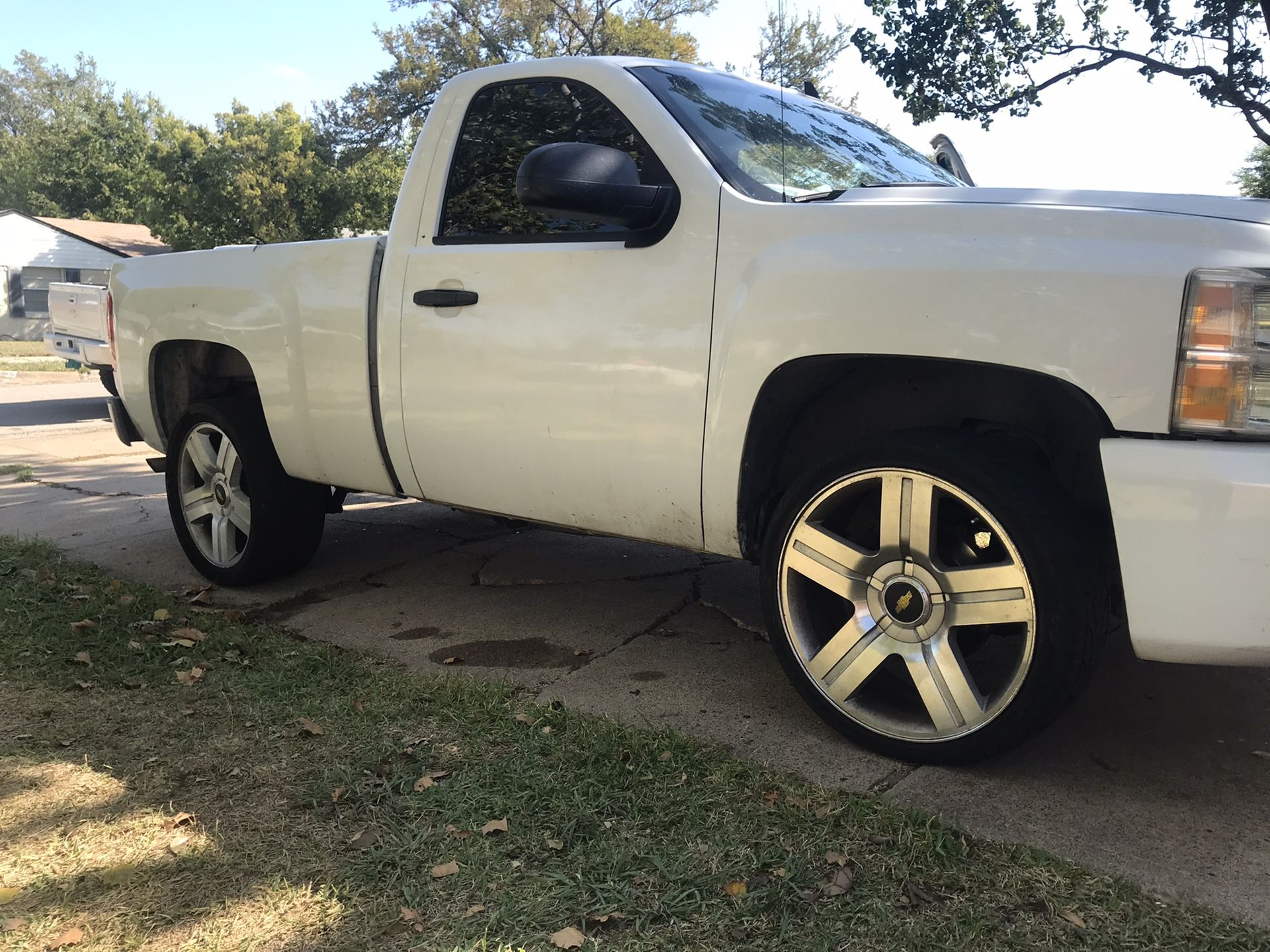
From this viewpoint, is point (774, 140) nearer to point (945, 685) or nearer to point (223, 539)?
point (945, 685)

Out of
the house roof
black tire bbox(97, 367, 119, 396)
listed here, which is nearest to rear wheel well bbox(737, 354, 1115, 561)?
black tire bbox(97, 367, 119, 396)

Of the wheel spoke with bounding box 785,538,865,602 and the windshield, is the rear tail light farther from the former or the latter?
the wheel spoke with bounding box 785,538,865,602

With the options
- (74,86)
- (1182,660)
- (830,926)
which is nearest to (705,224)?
(1182,660)

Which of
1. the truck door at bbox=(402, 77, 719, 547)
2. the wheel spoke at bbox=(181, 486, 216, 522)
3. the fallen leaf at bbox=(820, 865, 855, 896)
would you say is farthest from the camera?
the wheel spoke at bbox=(181, 486, 216, 522)

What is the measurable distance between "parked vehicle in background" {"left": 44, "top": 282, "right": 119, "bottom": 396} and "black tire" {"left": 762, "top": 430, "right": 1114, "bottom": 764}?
29.3 feet

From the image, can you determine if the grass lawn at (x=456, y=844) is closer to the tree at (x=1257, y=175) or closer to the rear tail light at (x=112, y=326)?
the rear tail light at (x=112, y=326)

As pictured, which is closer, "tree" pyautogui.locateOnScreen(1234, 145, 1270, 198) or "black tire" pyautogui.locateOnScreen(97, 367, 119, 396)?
"black tire" pyautogui.locateOnScreen(97, 367, 119, 396)

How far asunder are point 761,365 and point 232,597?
9.31 feet

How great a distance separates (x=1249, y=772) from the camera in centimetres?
279

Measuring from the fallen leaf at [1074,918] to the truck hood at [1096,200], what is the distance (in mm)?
1530

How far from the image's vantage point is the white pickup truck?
235cm

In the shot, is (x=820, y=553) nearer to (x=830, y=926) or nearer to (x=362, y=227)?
(x=830, y=926)

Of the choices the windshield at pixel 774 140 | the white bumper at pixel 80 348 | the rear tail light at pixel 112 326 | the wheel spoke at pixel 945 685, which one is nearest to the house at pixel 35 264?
the white bumper at pixel 80 348

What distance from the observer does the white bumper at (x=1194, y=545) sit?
2.26m
